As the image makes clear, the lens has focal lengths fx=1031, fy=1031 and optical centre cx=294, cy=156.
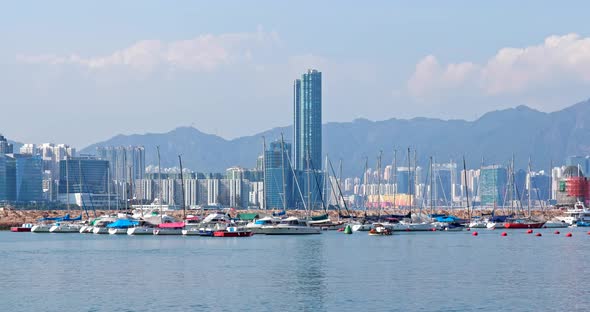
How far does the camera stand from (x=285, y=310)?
53.7 metres

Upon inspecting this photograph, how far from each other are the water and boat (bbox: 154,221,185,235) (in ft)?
58.5

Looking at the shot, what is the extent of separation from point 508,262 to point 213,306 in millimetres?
35212

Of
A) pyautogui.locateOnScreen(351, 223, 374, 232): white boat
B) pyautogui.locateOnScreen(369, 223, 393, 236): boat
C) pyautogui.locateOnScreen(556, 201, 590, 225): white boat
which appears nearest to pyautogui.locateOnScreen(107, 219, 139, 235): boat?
pyautogui.locateOnScreen(351, 223, 374, 232): white boat

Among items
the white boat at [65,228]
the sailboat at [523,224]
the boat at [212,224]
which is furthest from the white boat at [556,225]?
the white boat at [65,228]

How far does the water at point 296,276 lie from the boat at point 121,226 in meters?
22.6

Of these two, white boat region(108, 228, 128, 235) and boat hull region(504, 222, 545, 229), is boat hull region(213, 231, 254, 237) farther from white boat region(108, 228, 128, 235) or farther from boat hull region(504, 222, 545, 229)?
boat hull region(504, 222, 545, 229)

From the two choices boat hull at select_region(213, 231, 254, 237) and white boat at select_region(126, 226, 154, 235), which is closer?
boat hull at select_region(213, 231, 254, 237)

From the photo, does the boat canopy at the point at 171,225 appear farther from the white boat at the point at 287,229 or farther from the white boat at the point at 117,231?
the white boat at the point at 287,229

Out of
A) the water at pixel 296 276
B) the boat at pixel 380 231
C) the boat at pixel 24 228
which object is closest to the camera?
the water at pixel 296 276

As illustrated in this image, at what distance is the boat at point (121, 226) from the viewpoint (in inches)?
5354

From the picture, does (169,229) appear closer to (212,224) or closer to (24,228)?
(212,224)

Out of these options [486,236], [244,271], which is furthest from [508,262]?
[486,236]

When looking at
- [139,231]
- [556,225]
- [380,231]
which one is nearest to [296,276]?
[380,231]

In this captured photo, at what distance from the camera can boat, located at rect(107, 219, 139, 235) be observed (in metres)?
136
